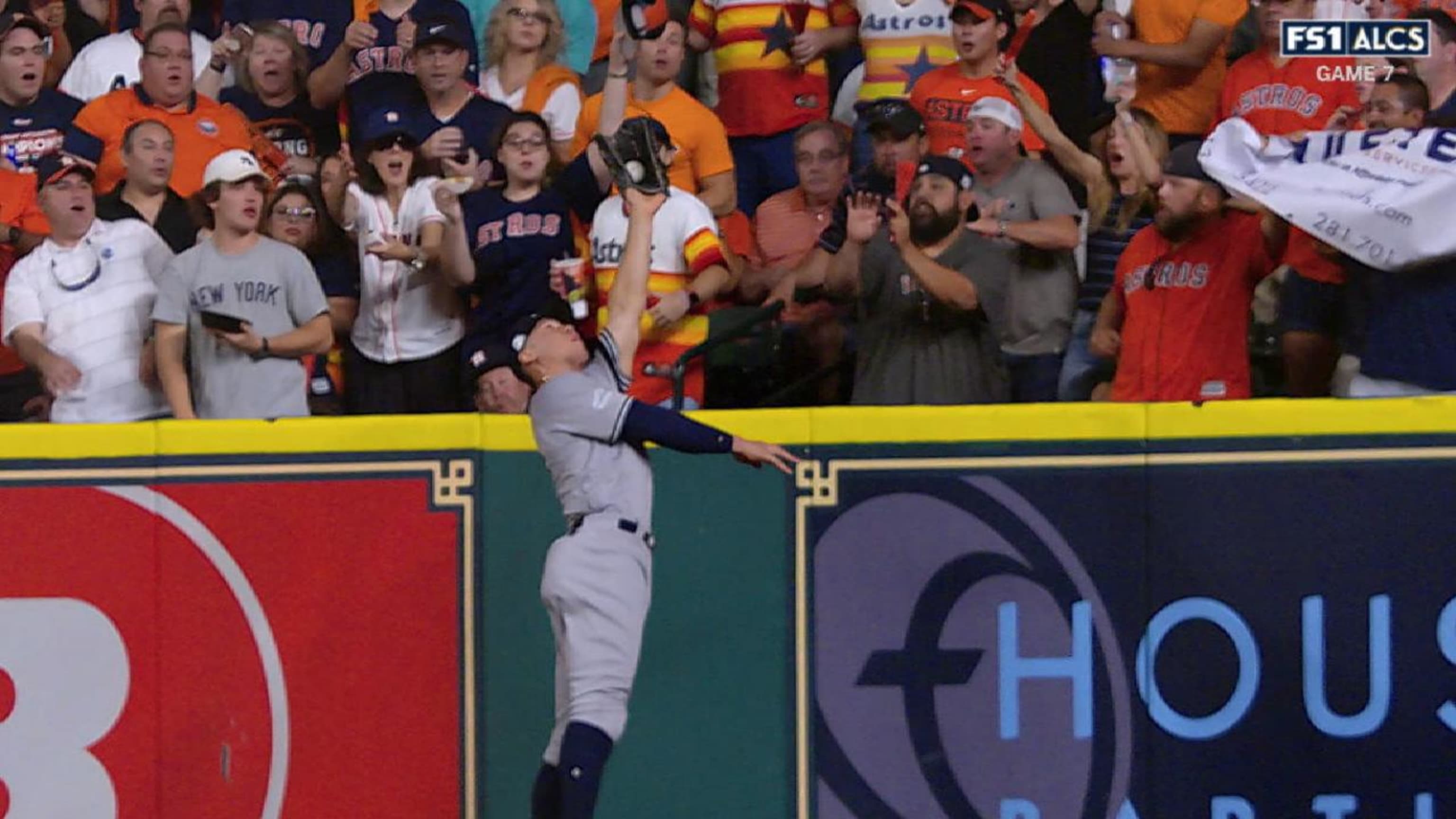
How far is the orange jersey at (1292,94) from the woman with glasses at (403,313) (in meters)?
3.49

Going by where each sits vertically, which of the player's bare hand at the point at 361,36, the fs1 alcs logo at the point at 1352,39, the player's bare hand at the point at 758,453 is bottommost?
the player's bare hand at the point at 758,453

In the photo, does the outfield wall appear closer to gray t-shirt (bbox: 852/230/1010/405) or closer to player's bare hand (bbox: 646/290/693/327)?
gray t-shirt (bbox: 852/230/1010/405)

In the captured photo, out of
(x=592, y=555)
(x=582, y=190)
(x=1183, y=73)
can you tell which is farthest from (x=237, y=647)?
(x=1183, y=73)

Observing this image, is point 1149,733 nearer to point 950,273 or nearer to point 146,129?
point 950,273

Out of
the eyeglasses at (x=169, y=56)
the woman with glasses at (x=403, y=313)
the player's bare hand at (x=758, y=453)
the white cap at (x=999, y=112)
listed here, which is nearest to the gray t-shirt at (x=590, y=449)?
the player's bare hand at (x=758, y=453)

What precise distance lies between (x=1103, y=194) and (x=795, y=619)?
241cm

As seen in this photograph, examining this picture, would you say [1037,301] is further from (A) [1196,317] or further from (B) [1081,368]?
(A) [1196,317]

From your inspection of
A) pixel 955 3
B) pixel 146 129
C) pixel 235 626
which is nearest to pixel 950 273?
pixel 955 3

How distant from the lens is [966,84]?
1072 centimetres

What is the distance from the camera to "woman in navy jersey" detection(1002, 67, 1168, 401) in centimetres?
978

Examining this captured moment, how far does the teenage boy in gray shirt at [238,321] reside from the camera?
9734 millimetres

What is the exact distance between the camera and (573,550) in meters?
8.68

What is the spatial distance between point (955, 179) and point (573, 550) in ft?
7.75

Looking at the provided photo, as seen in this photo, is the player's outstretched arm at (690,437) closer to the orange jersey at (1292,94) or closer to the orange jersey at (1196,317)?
the orange jersey at (1196,317)
